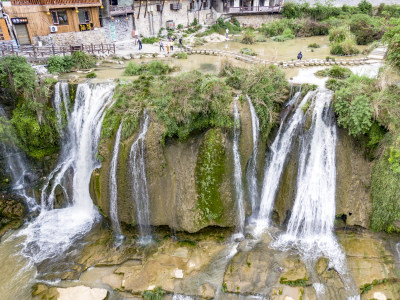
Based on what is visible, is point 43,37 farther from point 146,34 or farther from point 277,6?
point 277,6

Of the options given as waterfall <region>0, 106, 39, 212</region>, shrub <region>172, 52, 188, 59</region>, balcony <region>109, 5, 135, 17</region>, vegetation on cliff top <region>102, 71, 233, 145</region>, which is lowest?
waterfall <region>0, 106, 39, 212</region>

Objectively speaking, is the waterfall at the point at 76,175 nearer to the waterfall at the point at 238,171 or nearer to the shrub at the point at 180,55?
the waterfall at the point at 238,171

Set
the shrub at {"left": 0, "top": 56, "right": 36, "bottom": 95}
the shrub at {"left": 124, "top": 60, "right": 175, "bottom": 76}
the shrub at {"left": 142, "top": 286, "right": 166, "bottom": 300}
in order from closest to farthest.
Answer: the shrub at {"left": 142, "top": 286, "right": 166, "bottom": 300} < the shrub at {"left": 0, "top": 56, "right": 36, "bottom": 95} < the shrub at {"left": 124, "top": 60, "right": 175, "bottom": 76}

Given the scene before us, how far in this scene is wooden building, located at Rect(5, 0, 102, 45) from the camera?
18969 millimetres

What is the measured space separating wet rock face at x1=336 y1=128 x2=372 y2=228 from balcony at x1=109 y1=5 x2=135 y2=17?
20648 millimetres

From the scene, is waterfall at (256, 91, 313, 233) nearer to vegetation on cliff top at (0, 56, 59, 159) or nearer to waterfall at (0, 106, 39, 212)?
vegetation on cliff top at (0, 56, 59, 159)

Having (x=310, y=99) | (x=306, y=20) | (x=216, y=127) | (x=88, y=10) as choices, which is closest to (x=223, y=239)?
(x=216, y=127)

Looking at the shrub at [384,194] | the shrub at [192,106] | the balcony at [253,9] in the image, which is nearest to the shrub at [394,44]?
the shrub at [384,194]

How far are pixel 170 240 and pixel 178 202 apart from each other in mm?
1823

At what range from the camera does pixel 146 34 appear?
27.9 m

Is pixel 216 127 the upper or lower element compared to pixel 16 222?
upper

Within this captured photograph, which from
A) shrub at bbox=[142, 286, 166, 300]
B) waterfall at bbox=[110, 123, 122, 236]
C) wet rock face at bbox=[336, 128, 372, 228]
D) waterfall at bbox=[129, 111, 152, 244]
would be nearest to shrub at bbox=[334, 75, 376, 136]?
wet rock face at bbox=[336, 128, 372, 228]

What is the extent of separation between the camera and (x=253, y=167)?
13.4 m

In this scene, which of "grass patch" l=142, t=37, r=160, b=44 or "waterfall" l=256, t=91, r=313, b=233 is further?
"grass patch" l=142, t=37, r=160, b=44
